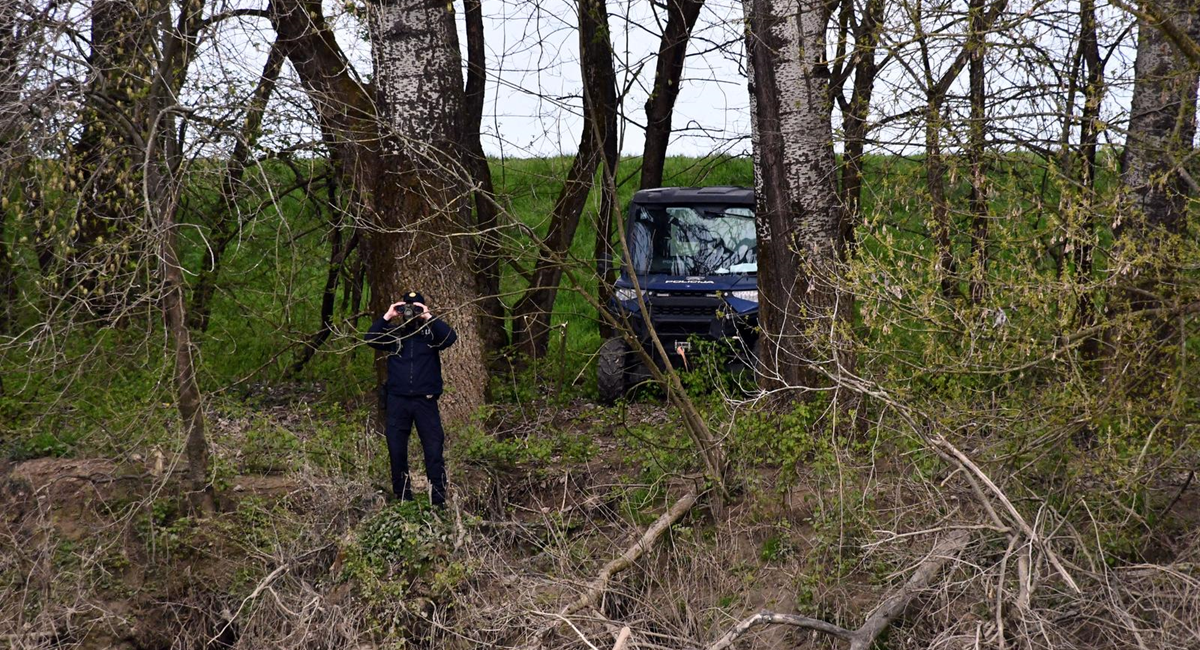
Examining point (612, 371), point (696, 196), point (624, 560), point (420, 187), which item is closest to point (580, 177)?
point (696, 196)

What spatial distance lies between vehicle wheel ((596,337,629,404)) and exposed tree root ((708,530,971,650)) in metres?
4.86

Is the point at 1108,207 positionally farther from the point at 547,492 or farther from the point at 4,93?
the point at 4,93

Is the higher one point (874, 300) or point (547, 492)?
point (874, 300)

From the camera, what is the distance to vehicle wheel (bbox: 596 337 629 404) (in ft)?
39.3

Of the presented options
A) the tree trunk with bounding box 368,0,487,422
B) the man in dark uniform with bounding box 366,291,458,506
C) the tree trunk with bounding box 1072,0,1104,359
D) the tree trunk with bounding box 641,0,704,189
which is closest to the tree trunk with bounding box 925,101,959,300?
the tree trunk with bounding box 1072,0,1104,359

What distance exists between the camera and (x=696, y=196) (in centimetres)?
1240

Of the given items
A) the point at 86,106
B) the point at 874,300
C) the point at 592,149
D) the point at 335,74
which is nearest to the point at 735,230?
the point at 592,149

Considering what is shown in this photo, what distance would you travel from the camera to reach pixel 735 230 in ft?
40.8

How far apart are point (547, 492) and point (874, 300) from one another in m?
3.40

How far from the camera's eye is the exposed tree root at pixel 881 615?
6.85m

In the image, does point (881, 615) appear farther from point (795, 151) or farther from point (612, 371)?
point (612, 371)

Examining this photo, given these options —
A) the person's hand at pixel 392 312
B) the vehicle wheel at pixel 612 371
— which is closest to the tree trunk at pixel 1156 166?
the person's hand at pixel 392 312

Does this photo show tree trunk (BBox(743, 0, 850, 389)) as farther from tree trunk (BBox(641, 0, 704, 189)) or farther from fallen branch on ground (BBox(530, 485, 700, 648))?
tree trunk (BBox(641, 0, 704, 189))

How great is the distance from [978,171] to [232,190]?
5.16 metres
